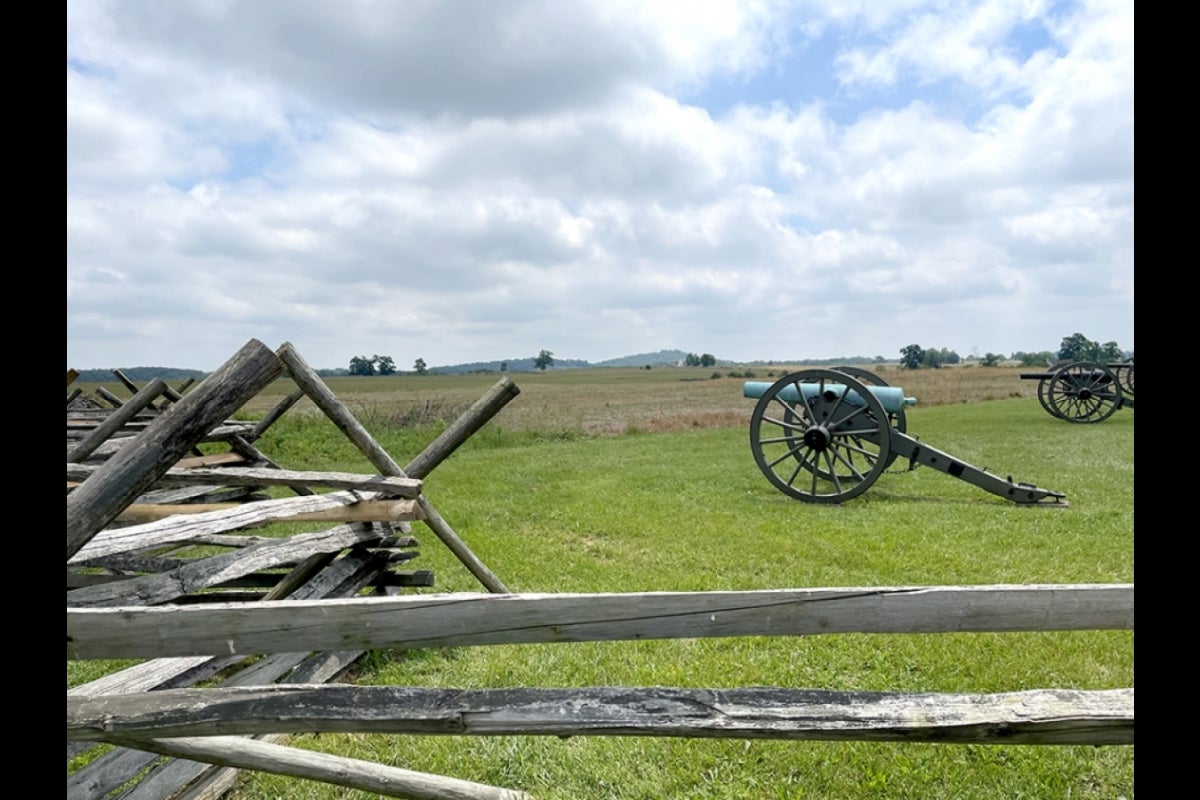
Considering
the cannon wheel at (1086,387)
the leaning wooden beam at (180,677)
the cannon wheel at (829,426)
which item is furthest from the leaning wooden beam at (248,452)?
the cannon wheel at (1086,387)

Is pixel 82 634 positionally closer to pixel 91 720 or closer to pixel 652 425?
pixel 91 720

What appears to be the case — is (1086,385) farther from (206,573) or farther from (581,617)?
(206,573)

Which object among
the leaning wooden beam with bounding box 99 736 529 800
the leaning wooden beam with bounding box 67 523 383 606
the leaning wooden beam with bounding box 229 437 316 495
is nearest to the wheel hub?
the leaning wooden beam with bounding box 229 437 316 495

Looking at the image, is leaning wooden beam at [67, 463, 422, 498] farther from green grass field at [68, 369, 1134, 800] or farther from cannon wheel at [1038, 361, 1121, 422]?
cannon wheel at [1038, 361, 1121, 422]

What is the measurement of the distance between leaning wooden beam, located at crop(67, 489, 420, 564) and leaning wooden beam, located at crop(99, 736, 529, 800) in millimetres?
718

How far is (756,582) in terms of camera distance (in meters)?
5.31

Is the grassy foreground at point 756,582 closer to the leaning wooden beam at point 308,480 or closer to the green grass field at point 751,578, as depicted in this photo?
the green grass field at point 751,578

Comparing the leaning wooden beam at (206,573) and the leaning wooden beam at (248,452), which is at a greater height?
the leaning wooden beam at (248,452)

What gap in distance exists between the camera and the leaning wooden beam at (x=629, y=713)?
5.46 feet

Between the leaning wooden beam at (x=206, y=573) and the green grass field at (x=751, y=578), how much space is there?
897mm

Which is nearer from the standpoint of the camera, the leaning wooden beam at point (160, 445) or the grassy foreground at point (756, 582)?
the leaning wooden beam at point (160, 445)

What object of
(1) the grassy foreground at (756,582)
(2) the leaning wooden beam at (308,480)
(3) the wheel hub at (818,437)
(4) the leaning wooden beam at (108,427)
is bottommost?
(1) the grassy foreground at (756,582)
